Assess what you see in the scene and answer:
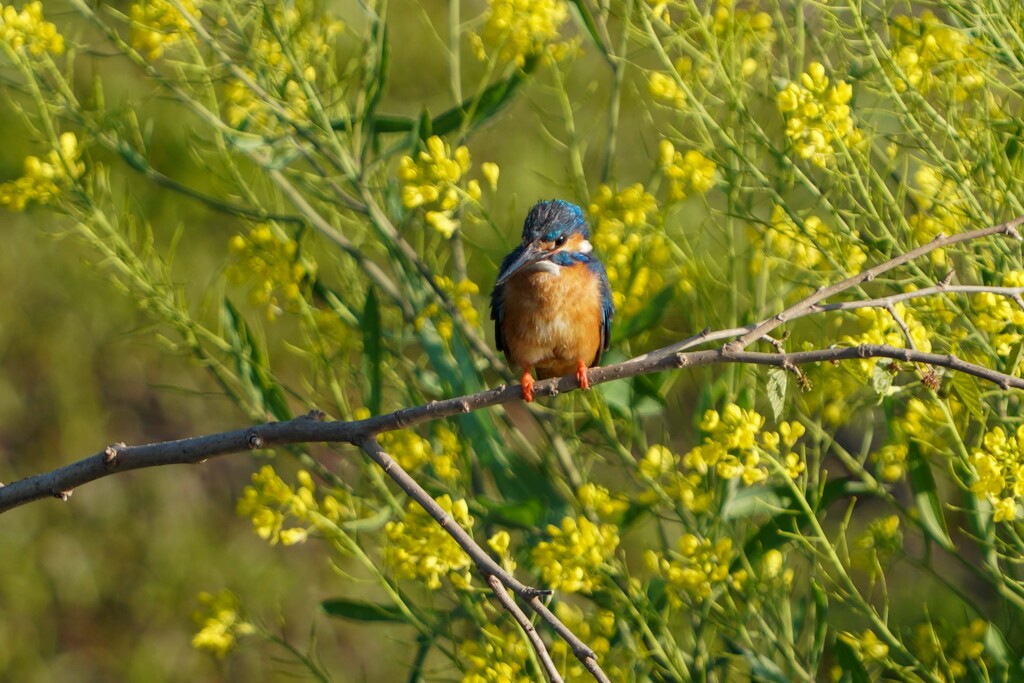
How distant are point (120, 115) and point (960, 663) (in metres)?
2.34

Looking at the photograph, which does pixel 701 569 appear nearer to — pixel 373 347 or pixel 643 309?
pixel 643 309

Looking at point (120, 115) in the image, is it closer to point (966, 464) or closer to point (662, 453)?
point (662, 453)

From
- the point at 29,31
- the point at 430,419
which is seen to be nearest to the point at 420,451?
the point at 430,419

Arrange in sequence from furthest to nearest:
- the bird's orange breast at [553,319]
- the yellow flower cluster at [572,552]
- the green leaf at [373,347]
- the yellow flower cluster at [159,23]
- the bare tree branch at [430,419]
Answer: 1. the bird's orange breast at [553,319]
2. the yellow flower cluster at [159,23]
3. the green leaf at [373,347]
4. the yellow flower cluster at [572,552]
5. the bare tree branch at [430,419]

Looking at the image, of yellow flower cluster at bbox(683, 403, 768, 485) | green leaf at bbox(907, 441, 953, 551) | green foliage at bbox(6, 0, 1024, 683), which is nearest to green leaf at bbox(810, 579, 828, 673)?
green foliage at bbox(6, 0, 1024, 683)

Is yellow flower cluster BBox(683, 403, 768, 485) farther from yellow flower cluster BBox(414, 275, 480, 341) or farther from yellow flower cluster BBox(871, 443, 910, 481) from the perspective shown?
yellow flower cluster BBox(414, 275, 480, 341)

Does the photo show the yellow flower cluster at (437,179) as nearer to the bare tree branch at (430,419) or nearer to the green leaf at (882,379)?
the bare tree branch at (430,419)

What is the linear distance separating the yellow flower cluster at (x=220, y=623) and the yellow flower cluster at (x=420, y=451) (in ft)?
1.81

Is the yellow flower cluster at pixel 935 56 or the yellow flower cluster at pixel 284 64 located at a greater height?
the yellow flower cluster at pixel 935 56

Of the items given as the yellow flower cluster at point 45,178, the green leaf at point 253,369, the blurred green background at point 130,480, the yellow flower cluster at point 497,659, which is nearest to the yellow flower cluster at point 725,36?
the green leaf at point 253,369

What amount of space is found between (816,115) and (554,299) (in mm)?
875

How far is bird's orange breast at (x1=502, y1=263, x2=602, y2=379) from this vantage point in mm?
2996

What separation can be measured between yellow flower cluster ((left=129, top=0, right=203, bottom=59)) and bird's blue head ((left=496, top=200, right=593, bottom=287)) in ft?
2.96

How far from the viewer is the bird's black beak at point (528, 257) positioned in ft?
9.23
